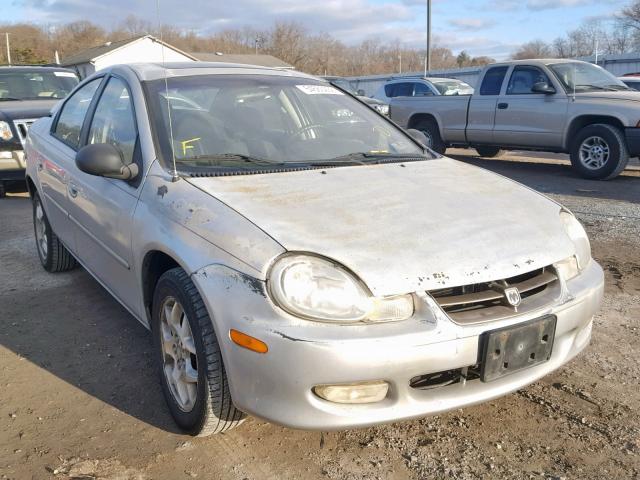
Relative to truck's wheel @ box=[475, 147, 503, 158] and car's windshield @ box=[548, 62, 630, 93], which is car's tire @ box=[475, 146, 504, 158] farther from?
car's windshield @ box=[548, 62, 630, 93]

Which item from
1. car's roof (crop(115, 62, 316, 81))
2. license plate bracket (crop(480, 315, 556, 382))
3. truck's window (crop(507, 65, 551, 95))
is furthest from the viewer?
truck's window (crop(507, 65, 551, 95))

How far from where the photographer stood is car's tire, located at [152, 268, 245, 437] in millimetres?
2379

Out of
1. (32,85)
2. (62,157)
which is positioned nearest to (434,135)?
(32,85)

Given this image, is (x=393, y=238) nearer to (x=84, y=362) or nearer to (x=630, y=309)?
(x=84, y=362)

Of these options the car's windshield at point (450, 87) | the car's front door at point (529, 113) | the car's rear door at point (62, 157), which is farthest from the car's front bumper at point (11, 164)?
the car's windshield at point (450, 87)

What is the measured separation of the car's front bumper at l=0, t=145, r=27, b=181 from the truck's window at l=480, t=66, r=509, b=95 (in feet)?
24.0

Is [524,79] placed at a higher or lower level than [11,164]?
higher

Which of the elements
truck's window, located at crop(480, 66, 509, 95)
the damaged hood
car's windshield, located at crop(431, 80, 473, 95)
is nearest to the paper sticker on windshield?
the damaged hood

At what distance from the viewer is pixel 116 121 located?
3.52 metres

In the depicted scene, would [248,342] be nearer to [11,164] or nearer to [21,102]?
[11,164]

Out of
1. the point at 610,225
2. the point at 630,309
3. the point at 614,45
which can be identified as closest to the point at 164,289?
the point at 630,309

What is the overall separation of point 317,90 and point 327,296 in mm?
2098

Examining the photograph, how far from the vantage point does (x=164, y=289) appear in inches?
104

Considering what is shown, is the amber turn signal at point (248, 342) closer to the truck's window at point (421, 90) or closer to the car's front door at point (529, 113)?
the car's front door at point (529, 113)
